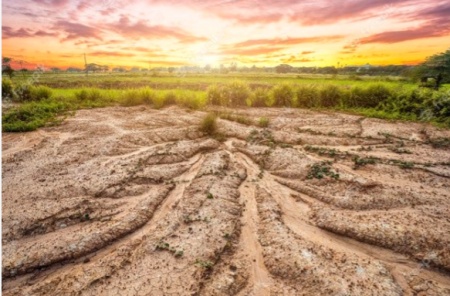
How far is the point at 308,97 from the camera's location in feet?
48.5

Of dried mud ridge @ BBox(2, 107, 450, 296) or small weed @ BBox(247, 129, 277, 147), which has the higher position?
small weed @ BBox(247, 129, 277, 147)

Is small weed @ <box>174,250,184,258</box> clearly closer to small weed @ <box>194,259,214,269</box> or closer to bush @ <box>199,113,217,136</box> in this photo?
small weed @ <box>194,259,214,269</box>

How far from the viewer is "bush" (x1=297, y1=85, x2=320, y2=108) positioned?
1475 centimetres

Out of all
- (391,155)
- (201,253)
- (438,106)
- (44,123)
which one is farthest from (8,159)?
(438,106)

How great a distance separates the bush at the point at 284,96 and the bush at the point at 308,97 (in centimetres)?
38

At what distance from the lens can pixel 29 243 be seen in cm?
448

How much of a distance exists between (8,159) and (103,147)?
7.59 feet

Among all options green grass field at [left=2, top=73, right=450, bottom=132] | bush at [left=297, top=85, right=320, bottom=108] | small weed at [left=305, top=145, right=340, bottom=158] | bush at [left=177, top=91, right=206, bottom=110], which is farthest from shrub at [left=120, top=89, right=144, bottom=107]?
small weed at [left=305, top=145, right=340, bottom=158]

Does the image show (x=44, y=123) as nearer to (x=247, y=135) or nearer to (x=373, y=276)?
(x=247, y=135)

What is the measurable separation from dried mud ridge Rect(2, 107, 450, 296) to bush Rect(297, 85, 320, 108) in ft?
19.7

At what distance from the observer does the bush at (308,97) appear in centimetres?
1475

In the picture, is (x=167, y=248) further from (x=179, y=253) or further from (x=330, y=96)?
(x=330, y=96)

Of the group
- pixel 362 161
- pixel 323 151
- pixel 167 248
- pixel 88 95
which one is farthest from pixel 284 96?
pixel 167 248

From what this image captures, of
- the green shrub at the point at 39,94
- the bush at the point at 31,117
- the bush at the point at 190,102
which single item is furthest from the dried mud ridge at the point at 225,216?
the green shrub at the point at 39,94
